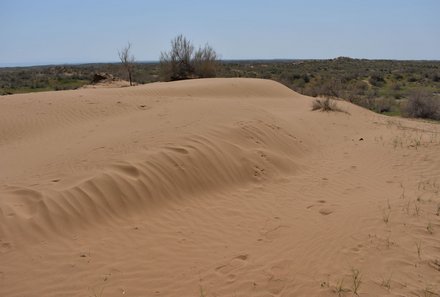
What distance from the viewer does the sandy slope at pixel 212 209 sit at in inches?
151

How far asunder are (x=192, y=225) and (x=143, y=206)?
793 mm

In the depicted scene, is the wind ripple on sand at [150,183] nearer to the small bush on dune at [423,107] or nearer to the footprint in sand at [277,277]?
the footprint in sand at [277,277]

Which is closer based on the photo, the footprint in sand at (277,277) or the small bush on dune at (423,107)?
the footprint in sand at (277,277)

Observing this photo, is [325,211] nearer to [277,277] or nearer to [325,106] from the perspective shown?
[277,277]

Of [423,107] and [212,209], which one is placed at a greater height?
[423,107]

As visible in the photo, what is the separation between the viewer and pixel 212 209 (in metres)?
5.58

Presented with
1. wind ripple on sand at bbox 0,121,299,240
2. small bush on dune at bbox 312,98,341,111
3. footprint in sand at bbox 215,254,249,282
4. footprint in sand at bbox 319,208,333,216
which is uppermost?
small bush on dune at bbox 312,98,341,111

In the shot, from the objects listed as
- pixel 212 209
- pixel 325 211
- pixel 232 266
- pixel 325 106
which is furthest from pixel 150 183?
pixel 325 106

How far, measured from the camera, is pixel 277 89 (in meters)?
17.3

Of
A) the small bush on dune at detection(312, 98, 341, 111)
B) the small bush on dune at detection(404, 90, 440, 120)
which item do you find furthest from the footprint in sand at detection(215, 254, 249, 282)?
the small bush on dune at detection(404, 90, 440, 120)

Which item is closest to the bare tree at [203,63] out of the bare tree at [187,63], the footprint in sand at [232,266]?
the bare tree at [187,63]

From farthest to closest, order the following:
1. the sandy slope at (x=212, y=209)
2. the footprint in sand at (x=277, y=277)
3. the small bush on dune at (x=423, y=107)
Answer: the small bush on dune at (x=423, y=107) → the sandy slope at (x=212, y=209) → the footprint in sand at (x=277, y=277)

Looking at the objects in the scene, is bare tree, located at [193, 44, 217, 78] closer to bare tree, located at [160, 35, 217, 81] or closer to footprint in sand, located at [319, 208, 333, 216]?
bare tree, located at [160, 35, 217, 81]

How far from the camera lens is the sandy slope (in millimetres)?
3828
